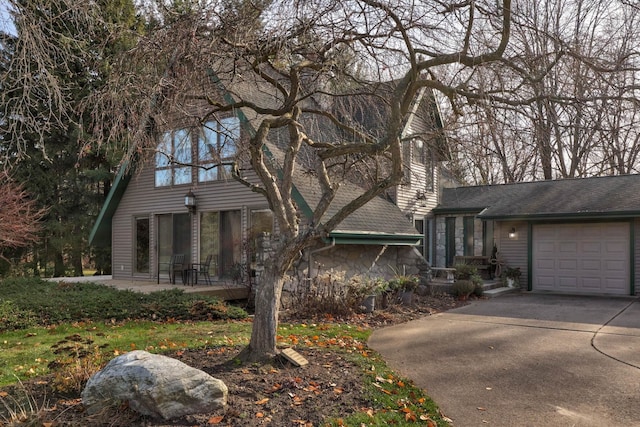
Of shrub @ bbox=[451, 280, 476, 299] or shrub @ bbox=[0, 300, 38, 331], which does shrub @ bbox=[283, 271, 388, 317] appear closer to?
shrub @ bbox=[451, 280, 476, 299]

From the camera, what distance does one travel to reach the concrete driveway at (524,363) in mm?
4215

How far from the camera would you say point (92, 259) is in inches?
902

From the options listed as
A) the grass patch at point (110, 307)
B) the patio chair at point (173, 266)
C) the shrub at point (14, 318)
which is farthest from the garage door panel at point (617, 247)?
the shrub at point (14, 318)

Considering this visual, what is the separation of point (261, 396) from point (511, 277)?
1173 centimetres

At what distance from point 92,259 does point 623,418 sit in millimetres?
23097

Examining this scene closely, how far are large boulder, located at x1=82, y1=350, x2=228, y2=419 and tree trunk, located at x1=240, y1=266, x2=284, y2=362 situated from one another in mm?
1286

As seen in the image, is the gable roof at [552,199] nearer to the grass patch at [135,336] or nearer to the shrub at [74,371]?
the grass patch at [135,336]

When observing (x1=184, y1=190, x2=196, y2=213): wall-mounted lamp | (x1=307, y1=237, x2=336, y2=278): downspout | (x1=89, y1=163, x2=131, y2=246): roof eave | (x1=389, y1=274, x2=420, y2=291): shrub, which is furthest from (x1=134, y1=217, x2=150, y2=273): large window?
(x1=389, y1=274, x2=420, y2=291): shrub

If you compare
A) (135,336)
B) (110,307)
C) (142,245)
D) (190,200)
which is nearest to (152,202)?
(142,245)

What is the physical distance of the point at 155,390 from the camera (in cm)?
368

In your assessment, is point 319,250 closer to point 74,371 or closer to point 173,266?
point 173,266

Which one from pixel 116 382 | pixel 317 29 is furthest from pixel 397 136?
pixel 116 382

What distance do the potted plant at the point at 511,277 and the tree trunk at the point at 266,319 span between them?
421 inches

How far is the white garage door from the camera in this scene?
1293 cm
